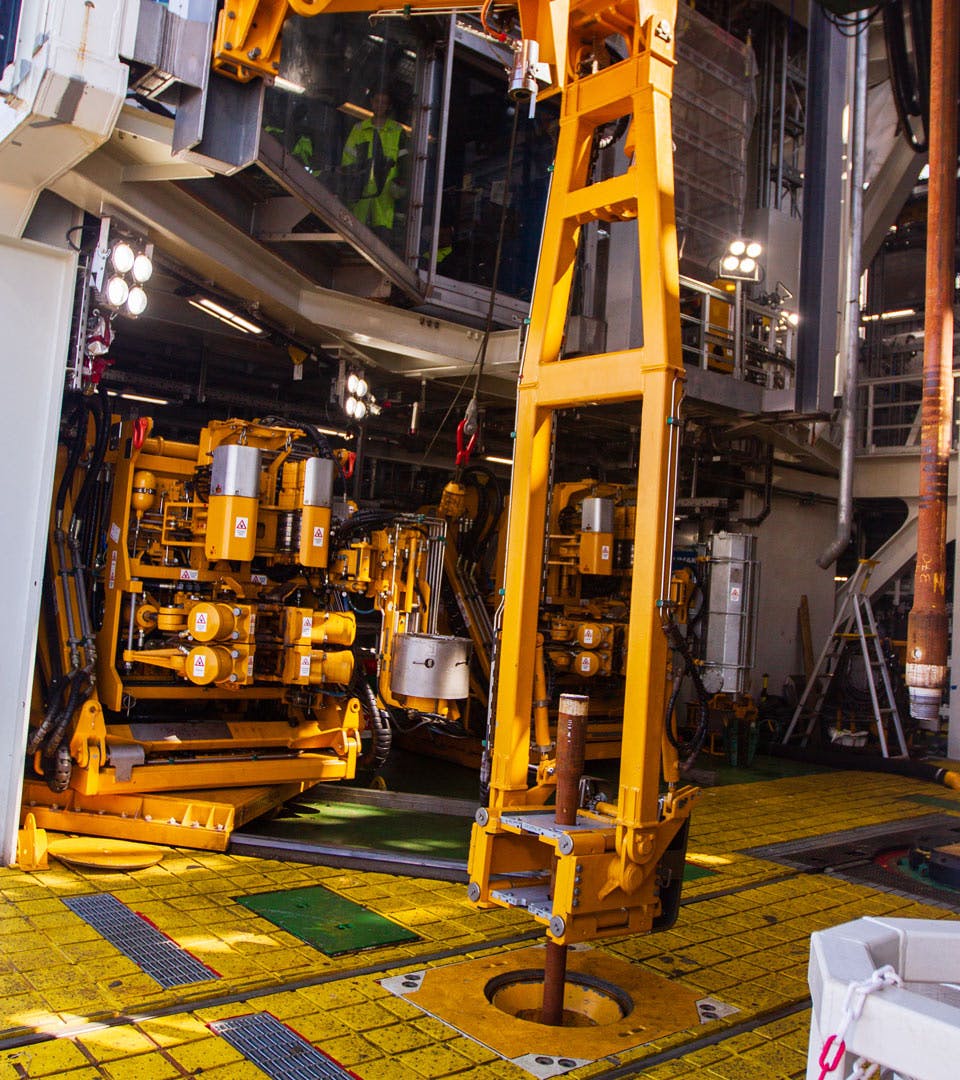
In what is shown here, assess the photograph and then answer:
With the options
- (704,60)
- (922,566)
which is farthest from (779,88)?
(922,566)

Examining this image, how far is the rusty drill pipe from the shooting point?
4.39 meters

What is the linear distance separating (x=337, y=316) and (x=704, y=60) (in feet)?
19.9

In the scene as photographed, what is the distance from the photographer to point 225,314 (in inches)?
320

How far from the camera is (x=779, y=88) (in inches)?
589

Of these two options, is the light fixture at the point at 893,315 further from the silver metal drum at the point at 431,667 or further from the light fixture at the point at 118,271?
the light fixture at the point at 118,271

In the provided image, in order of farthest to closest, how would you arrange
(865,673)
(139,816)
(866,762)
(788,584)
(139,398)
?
1. (788,584)
2. (865,673)
3. (866,762)
4. (139,398)
5. (139,816)

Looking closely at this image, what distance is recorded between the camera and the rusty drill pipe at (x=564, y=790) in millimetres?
4387

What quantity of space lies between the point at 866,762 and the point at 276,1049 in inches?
400

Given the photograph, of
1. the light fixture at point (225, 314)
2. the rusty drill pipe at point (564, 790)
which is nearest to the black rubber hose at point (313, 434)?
the light fixture at point (225, 314)

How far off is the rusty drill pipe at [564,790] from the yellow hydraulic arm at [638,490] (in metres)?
0.13

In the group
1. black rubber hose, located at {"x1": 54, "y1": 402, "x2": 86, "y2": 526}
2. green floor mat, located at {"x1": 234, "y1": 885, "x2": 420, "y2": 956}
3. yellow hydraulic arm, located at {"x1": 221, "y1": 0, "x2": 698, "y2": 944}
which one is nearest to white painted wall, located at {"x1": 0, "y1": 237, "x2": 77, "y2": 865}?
black rubber hose, located at {"x1": 54, "y1": 402, "x2": 86, "y2": 526}

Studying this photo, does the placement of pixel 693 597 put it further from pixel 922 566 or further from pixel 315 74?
pixel 315 74

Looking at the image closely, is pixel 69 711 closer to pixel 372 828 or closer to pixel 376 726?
pixel 372 828

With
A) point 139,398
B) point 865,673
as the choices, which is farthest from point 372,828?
point 865,673
